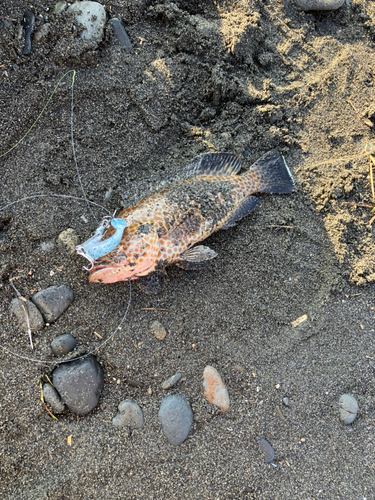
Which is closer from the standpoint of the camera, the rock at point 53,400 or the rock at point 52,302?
the rock at point 53,400

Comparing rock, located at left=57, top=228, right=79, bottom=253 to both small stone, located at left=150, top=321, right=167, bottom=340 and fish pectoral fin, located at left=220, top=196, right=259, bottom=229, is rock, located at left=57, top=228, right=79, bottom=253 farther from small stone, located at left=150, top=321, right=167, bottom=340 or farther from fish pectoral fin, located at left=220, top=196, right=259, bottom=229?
fish pectoral fin, located at left=220, top=196, right=259, bottom=229

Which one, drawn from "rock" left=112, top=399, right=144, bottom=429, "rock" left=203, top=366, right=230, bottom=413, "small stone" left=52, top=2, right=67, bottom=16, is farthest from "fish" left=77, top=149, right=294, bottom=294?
"small stone" left=52, top=2, right=67, bottom=16

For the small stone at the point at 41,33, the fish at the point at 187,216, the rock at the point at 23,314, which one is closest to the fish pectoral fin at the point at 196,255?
the fish at the point at 187,216

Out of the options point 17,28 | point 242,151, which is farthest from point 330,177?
point 17,28

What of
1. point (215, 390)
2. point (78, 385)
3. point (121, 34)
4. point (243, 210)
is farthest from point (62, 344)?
point (121, 34)

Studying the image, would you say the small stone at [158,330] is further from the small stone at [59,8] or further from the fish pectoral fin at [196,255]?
the small stone at [59,8]

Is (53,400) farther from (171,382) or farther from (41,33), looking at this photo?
(41,33)

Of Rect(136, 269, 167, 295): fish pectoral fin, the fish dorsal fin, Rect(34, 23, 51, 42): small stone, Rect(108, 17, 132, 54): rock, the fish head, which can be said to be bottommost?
Rect(136, 269, 167, 295): fish pectoral fin

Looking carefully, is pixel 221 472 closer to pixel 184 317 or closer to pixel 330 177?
pixel 184 317
